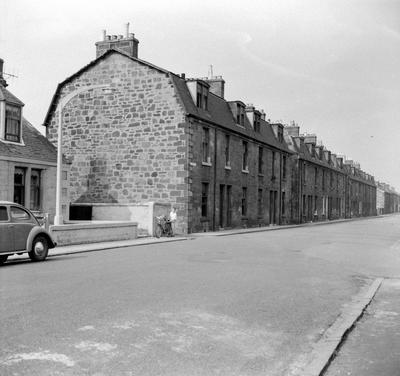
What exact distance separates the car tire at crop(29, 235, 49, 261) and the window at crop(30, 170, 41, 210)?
29.8 ft

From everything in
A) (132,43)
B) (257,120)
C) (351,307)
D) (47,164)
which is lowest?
(351,307)

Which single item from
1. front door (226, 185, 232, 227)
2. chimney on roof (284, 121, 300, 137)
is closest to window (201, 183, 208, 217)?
front door (226, 185, 232, 227)

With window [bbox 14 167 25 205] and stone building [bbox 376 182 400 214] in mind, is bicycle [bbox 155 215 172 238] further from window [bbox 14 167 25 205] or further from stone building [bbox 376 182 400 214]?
stone building [bbox 376 182 400 214]

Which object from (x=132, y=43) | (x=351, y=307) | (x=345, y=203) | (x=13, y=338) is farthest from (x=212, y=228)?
(x=345, y=203)

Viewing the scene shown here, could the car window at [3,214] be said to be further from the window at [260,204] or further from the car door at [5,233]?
the window at [260,204]

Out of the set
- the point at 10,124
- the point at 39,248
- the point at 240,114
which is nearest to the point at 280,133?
the point at 240,114

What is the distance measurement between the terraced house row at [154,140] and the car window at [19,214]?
1148cm

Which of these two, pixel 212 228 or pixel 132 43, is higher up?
pixel 132 43

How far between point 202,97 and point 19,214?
18.1m

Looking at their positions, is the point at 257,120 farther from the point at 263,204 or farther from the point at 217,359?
the point at 217,359

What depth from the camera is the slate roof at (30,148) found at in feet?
68.3

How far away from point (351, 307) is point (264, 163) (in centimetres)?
3057

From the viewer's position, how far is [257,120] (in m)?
38.2

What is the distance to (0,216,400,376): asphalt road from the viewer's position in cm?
494
